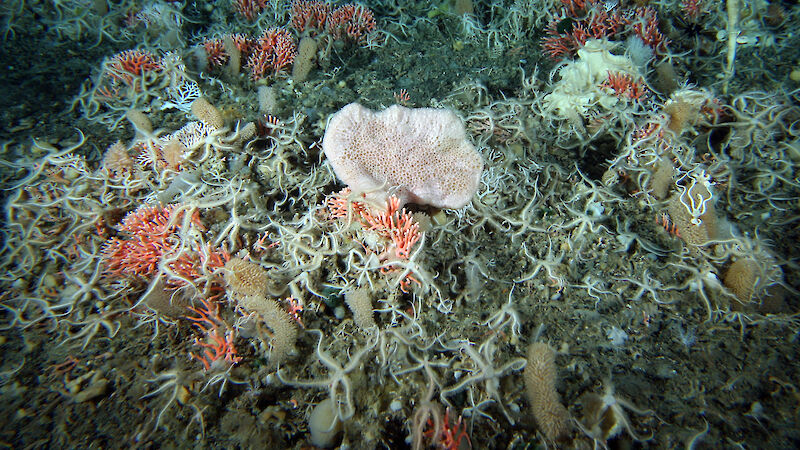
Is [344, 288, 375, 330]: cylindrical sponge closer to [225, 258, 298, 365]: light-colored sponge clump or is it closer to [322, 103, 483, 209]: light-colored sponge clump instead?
[225, 258, 298, 365]: light-colored sponge clump

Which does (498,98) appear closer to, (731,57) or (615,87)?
(615,87)

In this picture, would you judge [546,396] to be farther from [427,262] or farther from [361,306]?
[361,306]

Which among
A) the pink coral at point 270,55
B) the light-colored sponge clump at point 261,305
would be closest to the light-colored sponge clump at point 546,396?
the light-colored sponge clump at point 261,305

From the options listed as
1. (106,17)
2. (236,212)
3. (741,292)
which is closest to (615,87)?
(741,292)

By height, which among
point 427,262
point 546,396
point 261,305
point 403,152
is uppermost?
point 403,152

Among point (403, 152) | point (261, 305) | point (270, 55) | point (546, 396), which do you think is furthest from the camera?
point (270, 55)

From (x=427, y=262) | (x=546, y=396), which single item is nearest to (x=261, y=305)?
(x=427, y=262)
